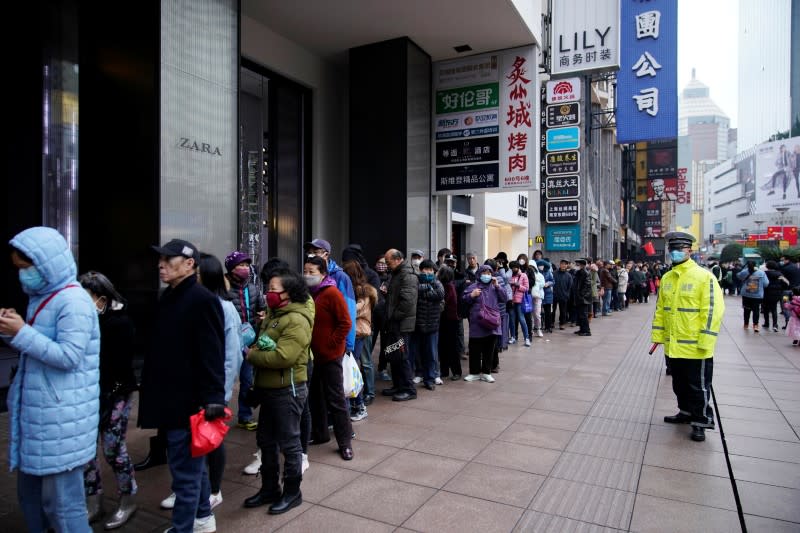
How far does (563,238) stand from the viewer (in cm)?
2423

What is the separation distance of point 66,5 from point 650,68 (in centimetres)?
1681

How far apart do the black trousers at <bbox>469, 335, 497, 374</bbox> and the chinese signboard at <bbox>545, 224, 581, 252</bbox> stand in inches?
697

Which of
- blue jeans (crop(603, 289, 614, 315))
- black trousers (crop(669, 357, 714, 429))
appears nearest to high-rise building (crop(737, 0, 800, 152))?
blue jeans (crop(603, 289, 614, 315))

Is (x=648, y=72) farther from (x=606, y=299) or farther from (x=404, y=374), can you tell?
(x=404, y=374)

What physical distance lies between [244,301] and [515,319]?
735 centimetres

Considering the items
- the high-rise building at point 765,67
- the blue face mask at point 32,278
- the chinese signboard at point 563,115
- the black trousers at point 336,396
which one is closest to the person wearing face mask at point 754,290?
the chinese signboard at point 563,115

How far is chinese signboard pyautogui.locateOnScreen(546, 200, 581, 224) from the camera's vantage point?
886 inches

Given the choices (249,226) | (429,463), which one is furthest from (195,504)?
(249,226)

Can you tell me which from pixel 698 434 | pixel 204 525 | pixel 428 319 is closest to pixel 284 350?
pixel 204 525

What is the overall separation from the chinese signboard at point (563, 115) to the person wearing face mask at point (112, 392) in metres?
16.8

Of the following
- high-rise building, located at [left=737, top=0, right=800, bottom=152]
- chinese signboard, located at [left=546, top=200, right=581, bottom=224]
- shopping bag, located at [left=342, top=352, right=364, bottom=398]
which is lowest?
shopping bag, located at [left=342, top=352, right=364, bottom=398]

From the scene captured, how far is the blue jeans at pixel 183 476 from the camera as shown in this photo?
288 cm

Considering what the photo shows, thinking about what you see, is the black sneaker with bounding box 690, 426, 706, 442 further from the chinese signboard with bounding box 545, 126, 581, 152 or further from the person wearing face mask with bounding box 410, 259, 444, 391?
the chinese signboard with bounding box 545, 126, 581, 152

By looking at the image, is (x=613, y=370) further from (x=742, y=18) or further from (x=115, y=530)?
(x=742, y=18)
